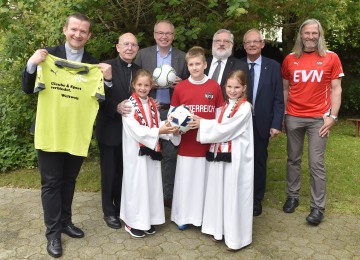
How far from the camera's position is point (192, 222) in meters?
4.46

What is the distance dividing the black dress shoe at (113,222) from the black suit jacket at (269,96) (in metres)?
1.94

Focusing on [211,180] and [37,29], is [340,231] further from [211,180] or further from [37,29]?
[37,29]

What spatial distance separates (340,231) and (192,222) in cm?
169

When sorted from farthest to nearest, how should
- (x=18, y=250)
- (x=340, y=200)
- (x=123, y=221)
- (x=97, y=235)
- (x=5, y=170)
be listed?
(x=5, y=170)
(x=340, y=200)
(x=123, y=221)
(x=97, y=235)
(x=18, y=250)

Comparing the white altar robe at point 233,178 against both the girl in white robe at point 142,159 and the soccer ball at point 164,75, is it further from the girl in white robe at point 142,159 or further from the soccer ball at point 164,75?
the soccer ball at point 164,75

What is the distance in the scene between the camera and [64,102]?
3.81m

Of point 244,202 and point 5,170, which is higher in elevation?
point 244,202

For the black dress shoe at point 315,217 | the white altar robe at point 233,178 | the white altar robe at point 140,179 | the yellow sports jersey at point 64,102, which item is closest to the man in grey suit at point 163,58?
the white altar robe at point 140,179

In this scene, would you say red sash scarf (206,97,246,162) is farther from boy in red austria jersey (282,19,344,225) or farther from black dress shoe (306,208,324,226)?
black dress shoe (306,208,324,226)

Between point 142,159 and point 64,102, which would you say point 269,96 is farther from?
point 64,102

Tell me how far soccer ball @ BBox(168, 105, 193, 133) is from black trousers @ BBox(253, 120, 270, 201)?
1.16 metres

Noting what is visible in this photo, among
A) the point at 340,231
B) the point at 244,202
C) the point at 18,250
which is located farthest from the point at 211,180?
the point at 18,250

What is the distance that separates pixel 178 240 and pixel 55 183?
139 centimetres

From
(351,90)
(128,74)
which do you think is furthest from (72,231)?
(351,90)
